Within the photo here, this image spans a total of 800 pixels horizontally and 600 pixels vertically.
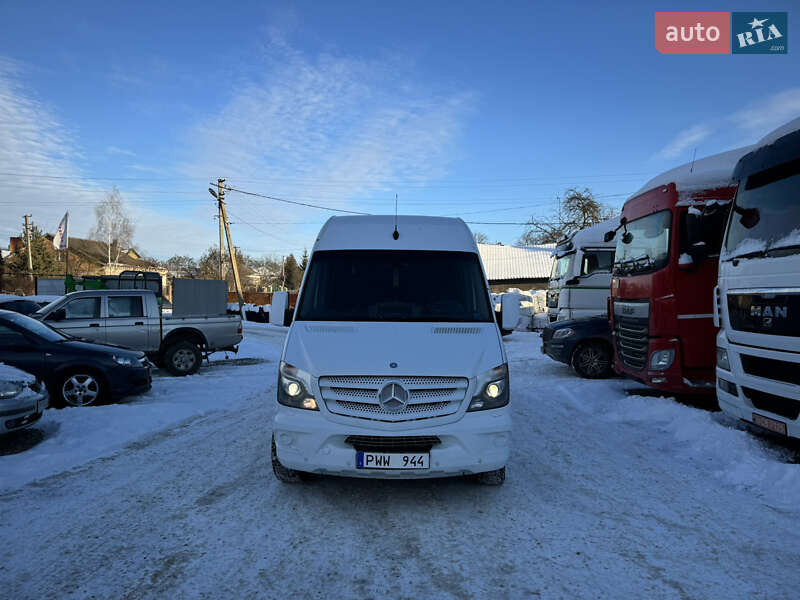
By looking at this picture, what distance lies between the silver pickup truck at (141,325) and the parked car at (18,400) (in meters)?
4.40

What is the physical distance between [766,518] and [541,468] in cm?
170

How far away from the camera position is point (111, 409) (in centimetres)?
650

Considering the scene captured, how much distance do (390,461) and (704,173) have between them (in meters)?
6.24

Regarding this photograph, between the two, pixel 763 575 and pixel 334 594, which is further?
pixel 763 575

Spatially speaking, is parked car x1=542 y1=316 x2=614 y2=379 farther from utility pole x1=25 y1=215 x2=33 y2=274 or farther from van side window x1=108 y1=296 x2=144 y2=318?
utility pole x1=25 y1=215 x2=33 y2=274

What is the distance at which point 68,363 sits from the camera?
6922 mm

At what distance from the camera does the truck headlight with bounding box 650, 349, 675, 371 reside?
6531 mm

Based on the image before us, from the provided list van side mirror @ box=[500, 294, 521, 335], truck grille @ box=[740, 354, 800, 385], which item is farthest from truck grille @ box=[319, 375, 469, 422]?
truck grille @ box=[740, 354, 800, 385]

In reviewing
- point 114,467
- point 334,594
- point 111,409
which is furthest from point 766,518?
point 111,409

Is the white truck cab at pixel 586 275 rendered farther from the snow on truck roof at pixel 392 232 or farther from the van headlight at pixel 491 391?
the van headlight at pixel 491 391

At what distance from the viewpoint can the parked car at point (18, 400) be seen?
16.0ft

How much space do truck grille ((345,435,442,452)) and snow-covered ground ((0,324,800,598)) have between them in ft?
1.73

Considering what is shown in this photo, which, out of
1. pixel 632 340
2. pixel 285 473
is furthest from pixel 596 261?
pixel 285 473

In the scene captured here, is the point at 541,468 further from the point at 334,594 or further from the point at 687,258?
the point at 687,258
